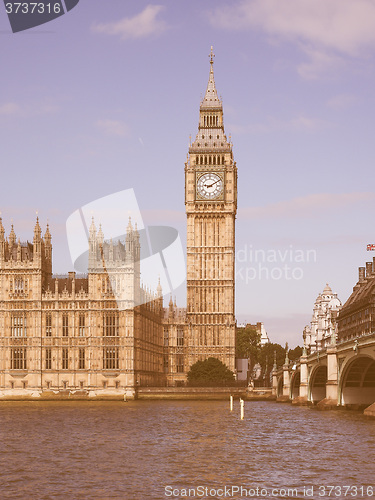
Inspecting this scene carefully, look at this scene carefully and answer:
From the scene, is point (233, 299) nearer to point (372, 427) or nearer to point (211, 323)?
point (211, 323)

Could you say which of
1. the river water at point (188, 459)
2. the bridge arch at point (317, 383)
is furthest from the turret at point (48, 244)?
the river water at point (188, 459)

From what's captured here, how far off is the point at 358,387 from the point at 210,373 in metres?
69.8

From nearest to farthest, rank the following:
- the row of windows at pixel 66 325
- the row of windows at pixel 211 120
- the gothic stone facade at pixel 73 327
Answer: the gothic stone facade at pixel 73 327, the row of windows at pixel 66 325, the row of windows at pixel 211 120

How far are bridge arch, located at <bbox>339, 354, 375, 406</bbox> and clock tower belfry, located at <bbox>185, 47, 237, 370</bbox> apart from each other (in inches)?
3045

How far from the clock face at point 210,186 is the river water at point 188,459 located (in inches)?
3801

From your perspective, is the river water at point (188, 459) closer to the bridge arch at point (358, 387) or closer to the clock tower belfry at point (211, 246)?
the bridge arch at point (358, 387)

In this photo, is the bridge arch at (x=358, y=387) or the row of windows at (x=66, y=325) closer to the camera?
the bridge arch at (x=358, y=387)

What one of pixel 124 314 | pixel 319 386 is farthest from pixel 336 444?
pixel 124 314

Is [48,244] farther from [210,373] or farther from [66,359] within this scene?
[210,373]

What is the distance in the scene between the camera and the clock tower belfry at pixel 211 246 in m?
171

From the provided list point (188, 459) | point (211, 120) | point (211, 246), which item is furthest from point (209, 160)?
point (188, 459)

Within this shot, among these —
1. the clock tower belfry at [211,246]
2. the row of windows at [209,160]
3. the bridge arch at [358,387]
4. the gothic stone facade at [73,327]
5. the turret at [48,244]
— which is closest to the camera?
the bridge arch at [358,387]

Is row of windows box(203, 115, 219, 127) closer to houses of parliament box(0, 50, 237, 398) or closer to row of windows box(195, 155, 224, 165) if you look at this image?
row of windows box(195, 155, 224, 165)

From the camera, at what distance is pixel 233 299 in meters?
→ 173
